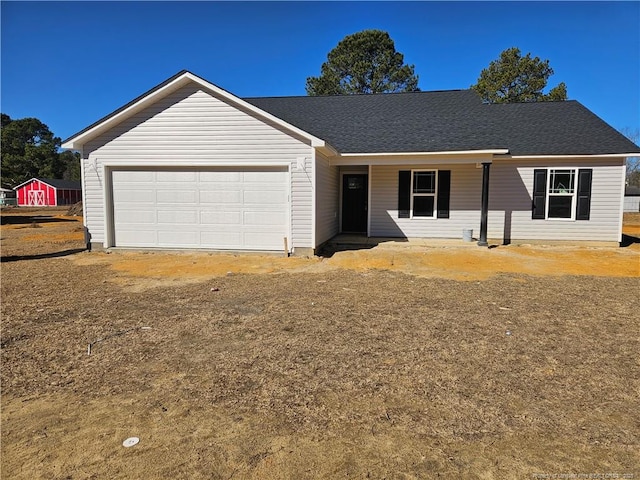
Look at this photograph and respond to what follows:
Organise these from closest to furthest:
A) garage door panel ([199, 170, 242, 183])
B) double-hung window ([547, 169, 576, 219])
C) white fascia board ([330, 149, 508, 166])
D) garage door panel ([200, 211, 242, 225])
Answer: garage door panel ([199, 170, 242, 183]) → garage door panel ([200, 211, 242, 225]) → white fascia board ([330, 149, 508, 166]) → double-hung window ([547, 169, 576, 219])

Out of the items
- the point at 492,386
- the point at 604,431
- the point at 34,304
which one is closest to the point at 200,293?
the point at 34,304

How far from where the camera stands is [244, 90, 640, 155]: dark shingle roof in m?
12.2

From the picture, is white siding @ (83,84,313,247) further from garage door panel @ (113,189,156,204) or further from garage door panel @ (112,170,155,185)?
garage door panel @ (113,189,156,204)

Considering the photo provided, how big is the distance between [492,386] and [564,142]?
37.9 feet

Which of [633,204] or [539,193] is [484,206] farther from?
[633,204]

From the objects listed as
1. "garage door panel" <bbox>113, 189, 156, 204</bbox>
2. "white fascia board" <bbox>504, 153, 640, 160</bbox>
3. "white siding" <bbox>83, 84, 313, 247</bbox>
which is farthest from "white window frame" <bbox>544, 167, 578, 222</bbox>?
"garage door panel" <bbox>113, 189, 156, 204</bbox>

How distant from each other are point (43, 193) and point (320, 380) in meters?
63.5

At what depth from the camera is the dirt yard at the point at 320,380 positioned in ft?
8.23

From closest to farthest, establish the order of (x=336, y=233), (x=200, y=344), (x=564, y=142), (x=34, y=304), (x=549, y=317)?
(x=200, y=344) < (x=549, y=317) < (x=34, y=304) < (x=564, y=142) < (x=336, y=233)

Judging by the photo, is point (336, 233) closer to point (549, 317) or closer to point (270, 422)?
point (549, 317)

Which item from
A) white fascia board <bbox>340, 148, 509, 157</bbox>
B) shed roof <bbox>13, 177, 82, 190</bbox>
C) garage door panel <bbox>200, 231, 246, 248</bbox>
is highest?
shed roof <bbox>13, 177, 82, 190</bbox>

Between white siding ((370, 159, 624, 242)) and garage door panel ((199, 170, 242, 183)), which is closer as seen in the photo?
garage door panel ((199, 170, 242, 183))

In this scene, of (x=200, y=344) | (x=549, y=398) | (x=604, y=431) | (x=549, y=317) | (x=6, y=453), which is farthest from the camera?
(x=549, y=317)

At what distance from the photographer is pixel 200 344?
4.41 m
